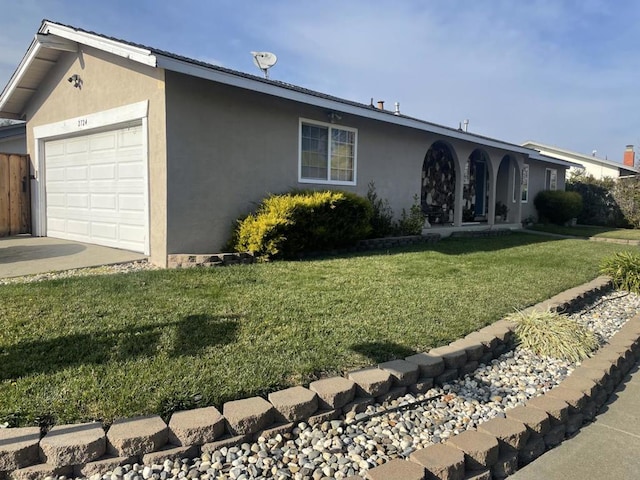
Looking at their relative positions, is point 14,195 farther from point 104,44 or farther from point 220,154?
point 220,154

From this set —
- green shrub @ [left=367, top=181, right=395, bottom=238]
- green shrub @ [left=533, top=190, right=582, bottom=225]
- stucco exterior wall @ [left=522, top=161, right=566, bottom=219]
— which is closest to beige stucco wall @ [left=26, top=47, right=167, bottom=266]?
green shrub @ [left=367, top=181, right=395, bottom=238]

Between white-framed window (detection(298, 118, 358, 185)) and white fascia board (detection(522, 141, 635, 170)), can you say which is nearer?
white-framed window (detection(298, 118, 358, 185))

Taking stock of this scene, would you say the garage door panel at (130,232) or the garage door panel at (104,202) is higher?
the garage door panel at (104,202)

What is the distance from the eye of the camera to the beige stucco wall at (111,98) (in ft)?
24.3

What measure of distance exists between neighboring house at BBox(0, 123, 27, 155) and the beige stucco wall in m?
1.89

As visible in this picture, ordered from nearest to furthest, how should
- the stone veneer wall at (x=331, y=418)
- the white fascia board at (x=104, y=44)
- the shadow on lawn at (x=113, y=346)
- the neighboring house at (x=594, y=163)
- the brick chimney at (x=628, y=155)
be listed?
the stone veneer wall at (x=331, y=418) → the shadow on lawn at (x=113, y=346) → the white fascia board at (x=104, y=44) → the neighboring house at (x=594, y=163) → the brick chimney at (x=628, y=155)

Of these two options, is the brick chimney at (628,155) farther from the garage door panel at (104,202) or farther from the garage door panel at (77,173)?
the garage door panel at (77,173)

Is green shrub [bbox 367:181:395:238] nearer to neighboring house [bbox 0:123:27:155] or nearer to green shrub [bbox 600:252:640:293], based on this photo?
green shrub [bbox 600:252:640:293]

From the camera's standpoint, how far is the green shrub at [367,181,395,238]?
10867mm

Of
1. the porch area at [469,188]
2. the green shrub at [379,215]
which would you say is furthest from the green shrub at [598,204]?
the green shrub at [379,215]

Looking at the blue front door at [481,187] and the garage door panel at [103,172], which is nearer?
the garage door panel at [103,172]

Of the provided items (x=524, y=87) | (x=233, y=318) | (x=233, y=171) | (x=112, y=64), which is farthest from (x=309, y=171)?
(x=524, y=87)

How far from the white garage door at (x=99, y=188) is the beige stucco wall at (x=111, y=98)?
434mm

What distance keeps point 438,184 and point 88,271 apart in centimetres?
1218
